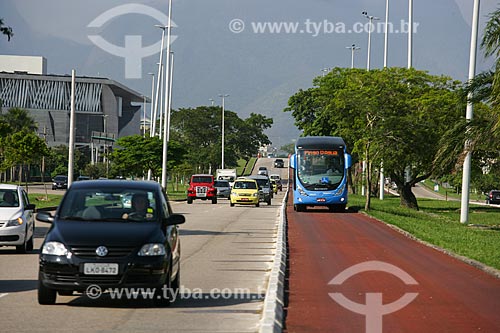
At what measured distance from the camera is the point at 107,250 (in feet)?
40.4

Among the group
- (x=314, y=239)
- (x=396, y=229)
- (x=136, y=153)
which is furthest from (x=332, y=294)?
(x=136, y=153)

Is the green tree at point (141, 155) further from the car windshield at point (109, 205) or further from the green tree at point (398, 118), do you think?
the car windshield at point (109, 205)

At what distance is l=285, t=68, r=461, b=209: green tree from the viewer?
173 ft

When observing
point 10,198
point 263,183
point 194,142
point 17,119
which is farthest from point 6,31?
point 194,142

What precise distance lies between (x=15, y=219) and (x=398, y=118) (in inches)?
1343

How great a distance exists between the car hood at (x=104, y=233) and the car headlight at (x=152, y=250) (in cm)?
6

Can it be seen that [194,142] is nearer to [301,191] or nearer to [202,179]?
[202,179]

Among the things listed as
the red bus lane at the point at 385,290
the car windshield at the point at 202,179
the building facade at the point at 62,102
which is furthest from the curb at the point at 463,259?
the building facade at the point at 62,102

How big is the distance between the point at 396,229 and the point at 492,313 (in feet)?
68.1

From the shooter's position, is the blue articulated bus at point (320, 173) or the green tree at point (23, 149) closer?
the blue articulated bus at point (320, 173)

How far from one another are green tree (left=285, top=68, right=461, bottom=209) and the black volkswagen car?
122 feet

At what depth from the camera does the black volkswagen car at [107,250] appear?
483 inches

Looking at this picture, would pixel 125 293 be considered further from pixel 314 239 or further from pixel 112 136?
pixel 112 136

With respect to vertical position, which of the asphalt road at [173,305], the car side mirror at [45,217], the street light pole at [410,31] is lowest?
the asphalt road at [173,305]
